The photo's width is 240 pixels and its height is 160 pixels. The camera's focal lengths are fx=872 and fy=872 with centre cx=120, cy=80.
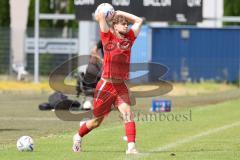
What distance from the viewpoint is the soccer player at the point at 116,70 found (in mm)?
13672

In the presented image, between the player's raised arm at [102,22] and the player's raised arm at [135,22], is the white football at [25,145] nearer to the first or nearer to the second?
the player's raised arm at [102,22]

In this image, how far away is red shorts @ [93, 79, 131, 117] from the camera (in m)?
13.9

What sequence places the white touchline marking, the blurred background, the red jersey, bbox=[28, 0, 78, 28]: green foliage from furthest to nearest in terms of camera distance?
bbox=[28, 0, 78, 28]: green foliage
the blurred background
the red jersey
the white touchline marking

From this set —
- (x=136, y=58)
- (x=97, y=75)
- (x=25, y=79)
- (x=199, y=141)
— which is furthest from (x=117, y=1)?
(x=199, y=141)

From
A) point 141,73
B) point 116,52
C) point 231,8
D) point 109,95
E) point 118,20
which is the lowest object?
point 141,73

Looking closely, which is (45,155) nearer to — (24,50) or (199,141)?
(199,141)

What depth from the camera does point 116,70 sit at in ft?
45.4

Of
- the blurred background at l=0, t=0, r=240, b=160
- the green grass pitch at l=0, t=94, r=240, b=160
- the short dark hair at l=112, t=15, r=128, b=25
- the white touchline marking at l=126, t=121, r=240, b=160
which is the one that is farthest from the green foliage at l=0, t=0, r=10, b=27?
the short dark hair at l=112, t=15, r=128, b=25

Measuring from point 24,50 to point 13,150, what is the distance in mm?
34841

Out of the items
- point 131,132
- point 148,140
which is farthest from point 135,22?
point 148,140

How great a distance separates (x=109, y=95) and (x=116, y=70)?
0.42 metres

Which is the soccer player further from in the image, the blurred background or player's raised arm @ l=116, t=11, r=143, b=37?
the blurred background

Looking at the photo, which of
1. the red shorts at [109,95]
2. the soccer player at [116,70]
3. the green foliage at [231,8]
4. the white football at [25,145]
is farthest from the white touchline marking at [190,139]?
the green foliage at [231,8]

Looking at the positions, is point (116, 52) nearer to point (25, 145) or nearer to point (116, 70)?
point (116, 70)
